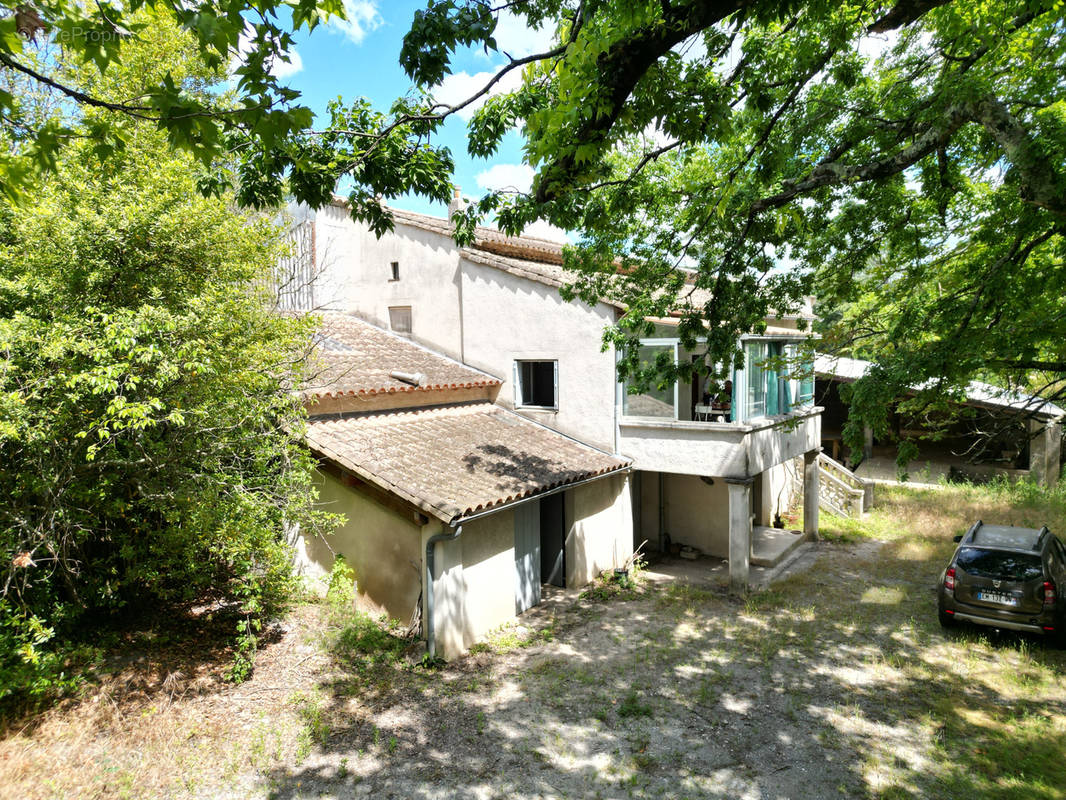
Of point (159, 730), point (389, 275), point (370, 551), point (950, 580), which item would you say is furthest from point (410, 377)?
point (950, 580)

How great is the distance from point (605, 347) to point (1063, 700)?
327 inches

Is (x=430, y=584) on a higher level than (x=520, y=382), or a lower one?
lower

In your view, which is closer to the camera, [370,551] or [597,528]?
[370,551]

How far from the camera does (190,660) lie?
25.3 ft

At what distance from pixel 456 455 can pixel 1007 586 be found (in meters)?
9.59

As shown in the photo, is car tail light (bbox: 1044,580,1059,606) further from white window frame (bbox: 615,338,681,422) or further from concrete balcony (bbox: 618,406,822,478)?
white window frame (bbox: 615,338,681,422)

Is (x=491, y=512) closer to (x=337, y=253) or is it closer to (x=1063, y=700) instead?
(x=1063, y=700)

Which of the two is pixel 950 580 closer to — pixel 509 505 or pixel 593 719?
pixel 593 719

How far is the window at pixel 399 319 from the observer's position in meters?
15.6

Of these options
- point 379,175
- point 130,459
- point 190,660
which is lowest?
point 190,660

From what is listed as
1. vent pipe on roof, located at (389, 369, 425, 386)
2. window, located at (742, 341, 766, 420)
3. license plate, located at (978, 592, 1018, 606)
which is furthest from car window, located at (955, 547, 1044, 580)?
vent pipe on roof, located at (389, 369, 425, 386)

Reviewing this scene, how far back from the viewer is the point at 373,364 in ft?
41.7

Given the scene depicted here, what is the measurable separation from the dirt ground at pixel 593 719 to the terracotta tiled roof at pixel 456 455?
2598 mm

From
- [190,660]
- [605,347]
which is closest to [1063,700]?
[605,347]
